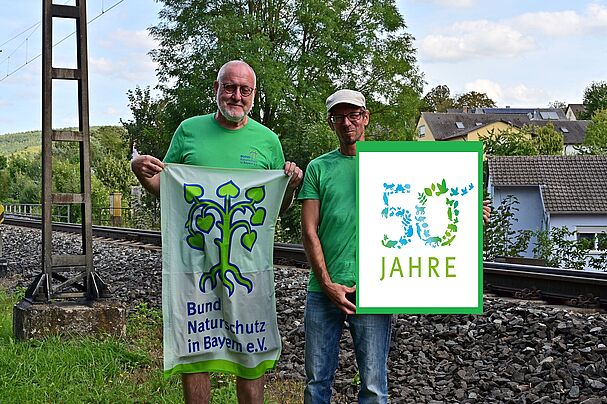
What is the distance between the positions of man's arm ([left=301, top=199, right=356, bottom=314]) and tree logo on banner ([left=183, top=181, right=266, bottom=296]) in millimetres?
556

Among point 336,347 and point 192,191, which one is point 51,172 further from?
point 336,347

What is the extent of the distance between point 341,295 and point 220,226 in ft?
3.04

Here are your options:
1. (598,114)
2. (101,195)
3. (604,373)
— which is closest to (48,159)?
(604,373)

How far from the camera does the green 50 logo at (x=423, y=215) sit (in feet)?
14.3

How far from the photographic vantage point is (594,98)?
4636 inches

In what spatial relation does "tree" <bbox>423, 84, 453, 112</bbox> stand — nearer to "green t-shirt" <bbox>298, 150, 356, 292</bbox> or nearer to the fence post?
the fence post

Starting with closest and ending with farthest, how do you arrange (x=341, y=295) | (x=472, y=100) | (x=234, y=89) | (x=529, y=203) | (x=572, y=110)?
(x=341, y=295) < (x=234, y=89) < (x=529, y=203) < (x=472, y=100) < (x=572, y=110)

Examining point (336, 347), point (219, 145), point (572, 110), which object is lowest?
point (336, 347)

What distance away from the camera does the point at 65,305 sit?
8.42m

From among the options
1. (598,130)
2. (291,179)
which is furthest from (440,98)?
(291,179)

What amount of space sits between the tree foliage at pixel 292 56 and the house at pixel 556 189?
17.4 feet

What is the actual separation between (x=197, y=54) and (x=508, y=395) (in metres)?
26.5

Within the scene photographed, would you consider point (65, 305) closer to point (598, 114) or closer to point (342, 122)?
point (342, 122)

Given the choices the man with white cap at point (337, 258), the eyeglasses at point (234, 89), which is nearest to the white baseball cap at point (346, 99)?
the man with white cap at point (337, 258)
